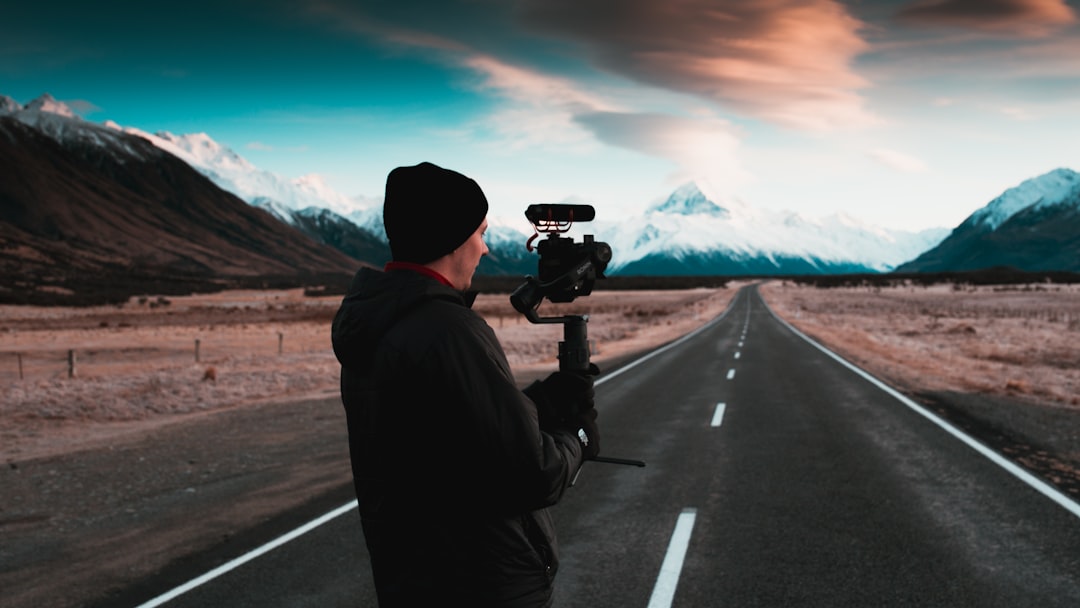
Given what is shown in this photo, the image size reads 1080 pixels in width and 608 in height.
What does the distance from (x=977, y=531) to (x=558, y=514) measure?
11.6 ft

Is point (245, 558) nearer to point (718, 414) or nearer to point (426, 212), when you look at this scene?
point (426, 212)

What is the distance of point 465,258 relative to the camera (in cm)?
220

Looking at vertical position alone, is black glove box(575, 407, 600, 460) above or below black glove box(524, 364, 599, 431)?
below

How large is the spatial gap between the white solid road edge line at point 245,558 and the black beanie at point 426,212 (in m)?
4.16

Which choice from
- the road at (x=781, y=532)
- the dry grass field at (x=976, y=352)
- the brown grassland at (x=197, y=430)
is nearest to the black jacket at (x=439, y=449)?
the road at (x=781, y=532)

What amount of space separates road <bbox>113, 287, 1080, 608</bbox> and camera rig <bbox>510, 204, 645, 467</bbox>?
9.21 feet

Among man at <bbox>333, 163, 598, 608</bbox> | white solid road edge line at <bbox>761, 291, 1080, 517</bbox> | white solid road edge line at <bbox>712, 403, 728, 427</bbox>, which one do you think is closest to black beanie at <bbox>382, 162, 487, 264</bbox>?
man at <bbox>333, 163, 598, 608</bbox>

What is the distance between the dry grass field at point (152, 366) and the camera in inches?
547

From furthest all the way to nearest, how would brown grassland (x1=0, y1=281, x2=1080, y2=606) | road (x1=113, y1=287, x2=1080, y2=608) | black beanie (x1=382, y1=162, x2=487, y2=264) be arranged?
1. brown grassland (x1=0, y1=281, x2=1080, y2=606)
2. road (x1=113, y1=287, x2=1080, y2=608)
3. black beanie (x1=382, y1=162, x2=487, y2=264)

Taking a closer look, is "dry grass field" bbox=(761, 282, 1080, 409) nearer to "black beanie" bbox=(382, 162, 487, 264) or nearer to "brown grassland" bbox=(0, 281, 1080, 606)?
"brown grassland" bbox=(0, 281, 1080, 606)

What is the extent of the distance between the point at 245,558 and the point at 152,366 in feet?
73.3

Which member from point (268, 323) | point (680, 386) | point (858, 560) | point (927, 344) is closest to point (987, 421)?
point (680, 386)

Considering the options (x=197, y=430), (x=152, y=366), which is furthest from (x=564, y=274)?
(x=152, y=366)

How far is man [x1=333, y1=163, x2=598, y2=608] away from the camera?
194 centimetres
